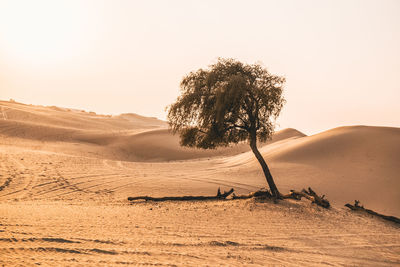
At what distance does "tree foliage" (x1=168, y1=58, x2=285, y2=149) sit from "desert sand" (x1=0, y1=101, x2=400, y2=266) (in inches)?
124

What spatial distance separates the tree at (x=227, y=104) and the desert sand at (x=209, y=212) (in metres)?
3.11

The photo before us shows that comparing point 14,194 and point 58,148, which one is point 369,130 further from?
point 58,148

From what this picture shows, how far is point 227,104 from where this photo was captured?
11164 millimetres

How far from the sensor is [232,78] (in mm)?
11047

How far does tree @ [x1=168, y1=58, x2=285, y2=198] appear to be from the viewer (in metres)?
11.2

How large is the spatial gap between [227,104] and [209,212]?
4.22 metres

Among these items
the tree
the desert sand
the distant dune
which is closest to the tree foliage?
the tree

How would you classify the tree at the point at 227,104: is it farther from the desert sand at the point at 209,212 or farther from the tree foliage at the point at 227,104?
the desert sand at the point at 209,212

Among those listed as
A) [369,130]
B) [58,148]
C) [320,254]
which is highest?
[369,130]

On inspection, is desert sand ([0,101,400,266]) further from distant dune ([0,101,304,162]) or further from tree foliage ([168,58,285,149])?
distant dune ([0,101,304,162])

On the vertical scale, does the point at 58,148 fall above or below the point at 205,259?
above

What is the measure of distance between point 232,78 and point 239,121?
2.26 metres

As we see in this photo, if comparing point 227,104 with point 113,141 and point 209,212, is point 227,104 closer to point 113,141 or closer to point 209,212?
point 209,212

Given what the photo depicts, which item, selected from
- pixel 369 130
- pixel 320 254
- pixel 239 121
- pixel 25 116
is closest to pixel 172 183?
pixel 239 121
